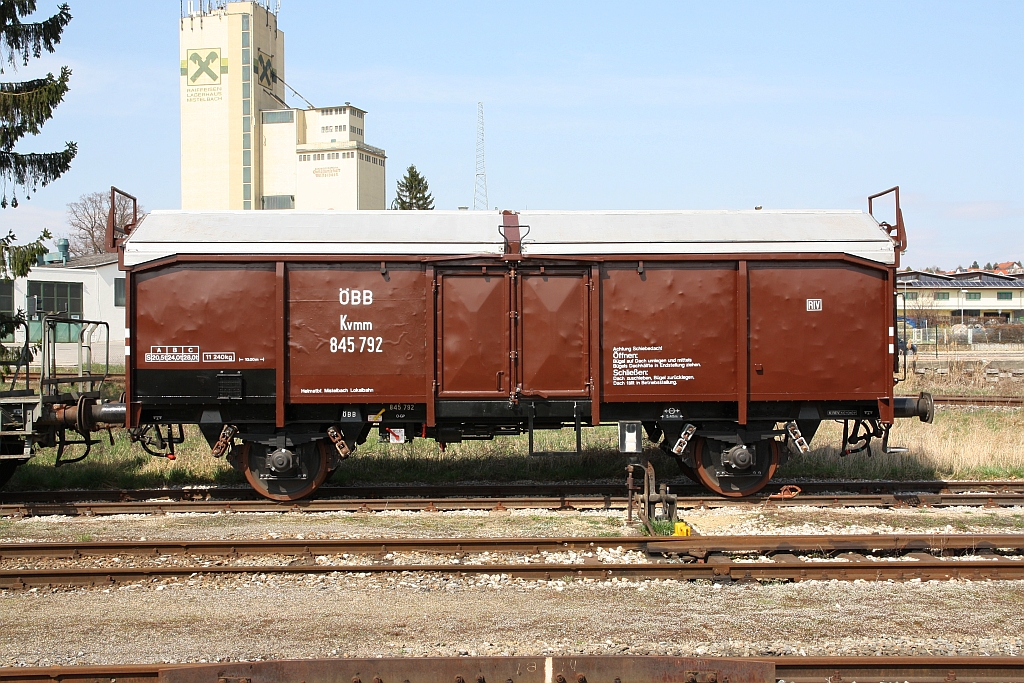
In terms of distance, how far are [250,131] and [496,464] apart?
6060 cm

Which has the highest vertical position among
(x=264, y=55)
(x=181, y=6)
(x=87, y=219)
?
(x=181, y=6)

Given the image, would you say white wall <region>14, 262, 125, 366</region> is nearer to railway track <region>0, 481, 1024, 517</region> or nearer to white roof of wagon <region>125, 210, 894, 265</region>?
railway track <region>0, 481, 1024, 517</region>

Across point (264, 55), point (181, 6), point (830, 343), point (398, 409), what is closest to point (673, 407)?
point (830, 343)

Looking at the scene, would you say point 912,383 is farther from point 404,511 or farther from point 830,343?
point 404,511

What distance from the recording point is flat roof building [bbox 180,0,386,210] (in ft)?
217

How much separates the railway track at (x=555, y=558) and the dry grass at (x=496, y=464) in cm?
396

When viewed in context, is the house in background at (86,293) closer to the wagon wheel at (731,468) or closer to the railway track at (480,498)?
the railway track at (480,498)

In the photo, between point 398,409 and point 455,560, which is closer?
point 455,560

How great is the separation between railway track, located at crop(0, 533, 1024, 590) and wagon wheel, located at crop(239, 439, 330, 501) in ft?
8.29

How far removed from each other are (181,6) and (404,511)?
69.4m

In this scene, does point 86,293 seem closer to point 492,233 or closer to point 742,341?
point 492,233

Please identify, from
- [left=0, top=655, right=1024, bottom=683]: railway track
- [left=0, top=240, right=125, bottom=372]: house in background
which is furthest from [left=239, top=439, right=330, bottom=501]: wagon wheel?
[left=0, top=240, right=125, bottom=372]: house in background

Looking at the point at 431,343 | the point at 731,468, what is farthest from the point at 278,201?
the point at 731,468

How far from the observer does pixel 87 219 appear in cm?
7625
